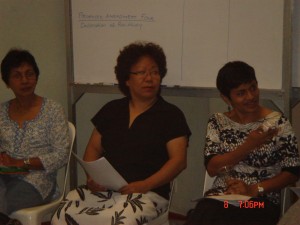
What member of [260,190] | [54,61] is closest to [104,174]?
[260,190]

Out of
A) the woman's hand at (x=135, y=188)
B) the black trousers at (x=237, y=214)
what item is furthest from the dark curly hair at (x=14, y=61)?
the black trousers at (x=237, y=214)

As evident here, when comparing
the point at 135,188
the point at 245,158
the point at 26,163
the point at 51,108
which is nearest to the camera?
the point at 245,158

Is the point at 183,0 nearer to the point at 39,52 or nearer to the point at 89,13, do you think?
the point at 89,13

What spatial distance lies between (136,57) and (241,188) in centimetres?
93

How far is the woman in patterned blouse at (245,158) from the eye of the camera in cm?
229

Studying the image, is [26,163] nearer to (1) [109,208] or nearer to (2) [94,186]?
(2) [94,186]

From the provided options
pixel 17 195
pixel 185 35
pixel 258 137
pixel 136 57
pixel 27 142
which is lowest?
pixel 17 195

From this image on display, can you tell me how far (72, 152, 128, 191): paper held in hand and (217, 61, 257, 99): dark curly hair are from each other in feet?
2.18

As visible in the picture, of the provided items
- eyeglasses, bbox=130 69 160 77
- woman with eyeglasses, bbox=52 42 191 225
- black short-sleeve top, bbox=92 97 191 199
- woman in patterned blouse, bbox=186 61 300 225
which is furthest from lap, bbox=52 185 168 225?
eyeglasses, bbox=130 69 160 77

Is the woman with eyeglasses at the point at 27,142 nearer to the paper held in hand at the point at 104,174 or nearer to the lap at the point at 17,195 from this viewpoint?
the lap at the point at 17,195

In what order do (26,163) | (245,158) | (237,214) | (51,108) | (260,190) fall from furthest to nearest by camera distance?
(51,108) → (26,163) → (245,158) → (260,190) → (237,214)

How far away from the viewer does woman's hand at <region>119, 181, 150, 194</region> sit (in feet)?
8.48

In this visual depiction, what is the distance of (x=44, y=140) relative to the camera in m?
2.94

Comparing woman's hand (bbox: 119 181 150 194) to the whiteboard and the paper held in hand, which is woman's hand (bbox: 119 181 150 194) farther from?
the whiteboard
